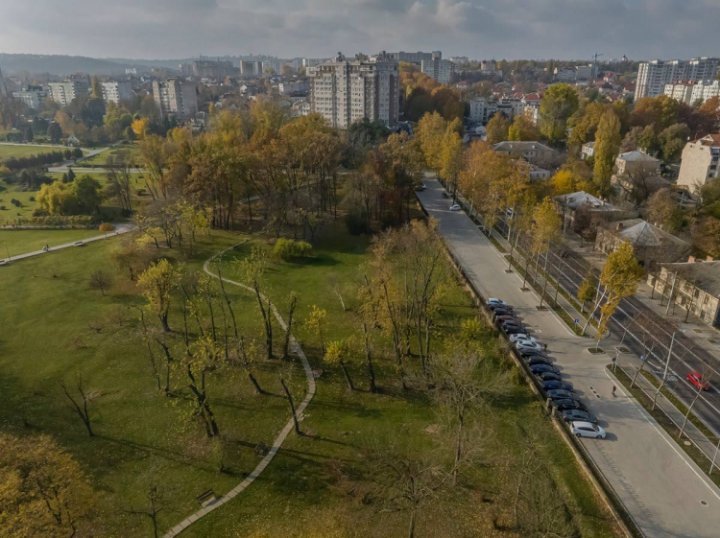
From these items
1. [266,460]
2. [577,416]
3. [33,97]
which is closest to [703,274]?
[577,416]

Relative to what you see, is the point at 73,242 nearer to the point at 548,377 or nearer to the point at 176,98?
the point at 548,377

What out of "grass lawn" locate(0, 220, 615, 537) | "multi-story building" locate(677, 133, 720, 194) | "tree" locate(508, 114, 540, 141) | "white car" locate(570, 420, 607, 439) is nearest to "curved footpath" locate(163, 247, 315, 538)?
"grass lawn" locate(0, 220, 615, 537)

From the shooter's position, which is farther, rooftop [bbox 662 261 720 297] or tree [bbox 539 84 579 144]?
tree [bbox 539 84 579 144]

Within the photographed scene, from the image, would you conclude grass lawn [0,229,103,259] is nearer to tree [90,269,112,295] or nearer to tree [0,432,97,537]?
tree [90,269,112,295]

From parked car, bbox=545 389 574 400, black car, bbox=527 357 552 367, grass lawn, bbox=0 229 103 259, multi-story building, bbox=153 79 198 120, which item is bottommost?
parked car, bbox=545 389 574 400

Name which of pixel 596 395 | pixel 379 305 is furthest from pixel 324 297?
pixel 596 395

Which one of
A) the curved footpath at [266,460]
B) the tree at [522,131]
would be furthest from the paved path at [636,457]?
the tree at [522,131]

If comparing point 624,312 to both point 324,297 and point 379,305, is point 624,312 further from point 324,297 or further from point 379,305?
point 324,297
